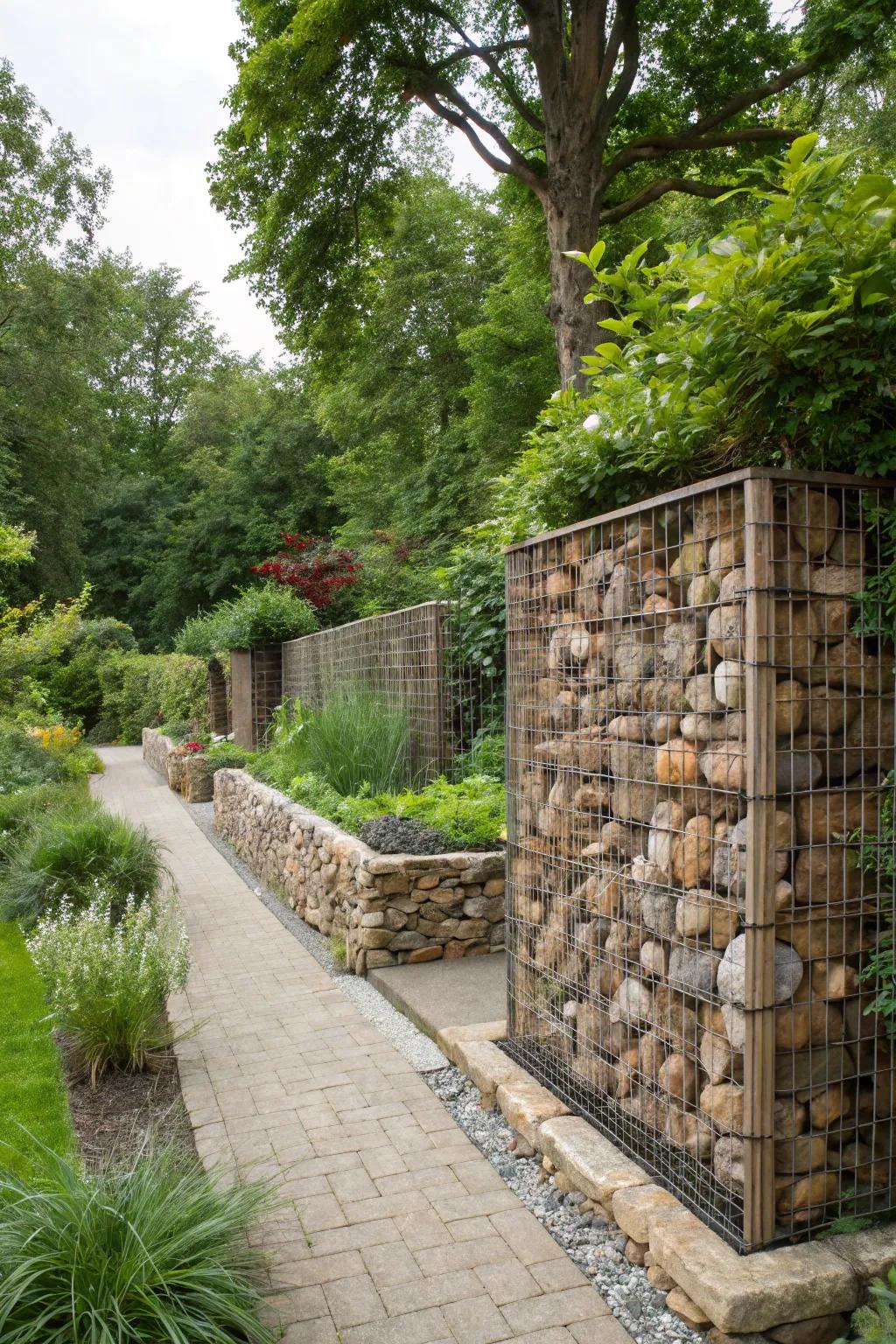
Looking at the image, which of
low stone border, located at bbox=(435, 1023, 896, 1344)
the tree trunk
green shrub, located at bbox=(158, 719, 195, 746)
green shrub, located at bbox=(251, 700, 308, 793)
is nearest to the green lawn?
low stone border, located at bbox=(435, 1023, 896, 1344)

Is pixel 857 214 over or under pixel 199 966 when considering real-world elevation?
over

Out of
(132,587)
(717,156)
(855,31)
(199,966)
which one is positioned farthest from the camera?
(132,587)

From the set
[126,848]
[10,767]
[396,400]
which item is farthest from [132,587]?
[126,848]

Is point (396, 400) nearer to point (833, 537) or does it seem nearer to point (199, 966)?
point (199, 966)

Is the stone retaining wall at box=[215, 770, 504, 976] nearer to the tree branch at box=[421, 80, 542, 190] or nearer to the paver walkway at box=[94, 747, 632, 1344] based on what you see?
the paver walkway at box=[94, 747, 632, 1344]

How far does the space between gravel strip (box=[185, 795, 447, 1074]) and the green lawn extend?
1.38 metres

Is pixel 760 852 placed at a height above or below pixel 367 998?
above

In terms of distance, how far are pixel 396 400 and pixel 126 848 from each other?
15.7 m

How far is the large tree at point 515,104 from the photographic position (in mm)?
9047

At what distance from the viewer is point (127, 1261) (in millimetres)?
2045

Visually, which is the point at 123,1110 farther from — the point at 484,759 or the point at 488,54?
the point at 488,54

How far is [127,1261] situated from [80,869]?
4.45 metres

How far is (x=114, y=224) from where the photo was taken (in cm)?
2328

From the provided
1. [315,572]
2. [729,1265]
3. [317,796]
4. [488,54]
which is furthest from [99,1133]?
[315,572]
